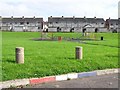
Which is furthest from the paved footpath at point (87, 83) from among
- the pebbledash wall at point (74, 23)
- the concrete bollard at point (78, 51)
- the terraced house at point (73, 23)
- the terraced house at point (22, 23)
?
the terraced house at point (22, 23)

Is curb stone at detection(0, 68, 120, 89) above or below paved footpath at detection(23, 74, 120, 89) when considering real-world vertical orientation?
above

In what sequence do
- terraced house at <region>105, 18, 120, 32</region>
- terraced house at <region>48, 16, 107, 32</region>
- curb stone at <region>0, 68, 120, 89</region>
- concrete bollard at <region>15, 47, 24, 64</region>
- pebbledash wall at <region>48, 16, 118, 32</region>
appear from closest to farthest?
curb stone at <region>0, 68, 120, 89</region> < concrete bollard at <region>15, 47, 24, 64</region> < pebbledash wall at <region>48, 16, 118, 32</region> < terraced house at <region>48, 16, 107, 32</region> < terraced house at <region>105, 18, 120, 32</region>

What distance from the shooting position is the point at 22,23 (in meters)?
Answer: 120

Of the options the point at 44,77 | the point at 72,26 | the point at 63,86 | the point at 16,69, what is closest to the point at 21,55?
the point at 16,69

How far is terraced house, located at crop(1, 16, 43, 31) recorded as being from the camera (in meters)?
116

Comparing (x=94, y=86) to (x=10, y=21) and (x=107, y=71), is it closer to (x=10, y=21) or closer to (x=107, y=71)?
(x=107, y=71)

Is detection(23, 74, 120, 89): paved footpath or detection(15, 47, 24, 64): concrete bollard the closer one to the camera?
detection(23, 74, 120, 89): paved footpath

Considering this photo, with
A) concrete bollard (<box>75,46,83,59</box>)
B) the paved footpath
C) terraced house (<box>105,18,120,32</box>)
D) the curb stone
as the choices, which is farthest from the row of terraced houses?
the paved footpath

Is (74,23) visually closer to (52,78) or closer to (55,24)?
(55,24)

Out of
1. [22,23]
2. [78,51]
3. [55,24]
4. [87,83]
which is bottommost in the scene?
[87,83]

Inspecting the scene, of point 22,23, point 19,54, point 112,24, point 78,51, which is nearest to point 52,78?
point 19,54

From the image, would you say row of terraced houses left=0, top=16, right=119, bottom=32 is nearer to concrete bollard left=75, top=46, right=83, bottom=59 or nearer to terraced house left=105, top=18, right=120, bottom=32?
terraced house left=105, top=18, right=120, bottom=32

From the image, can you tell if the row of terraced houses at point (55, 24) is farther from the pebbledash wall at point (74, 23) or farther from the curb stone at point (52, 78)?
the curb stone at point (52, 78)

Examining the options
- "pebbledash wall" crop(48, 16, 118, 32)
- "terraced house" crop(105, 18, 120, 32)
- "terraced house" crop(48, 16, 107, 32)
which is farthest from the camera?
"terraced house" crop(105, 18, 120, 32)
